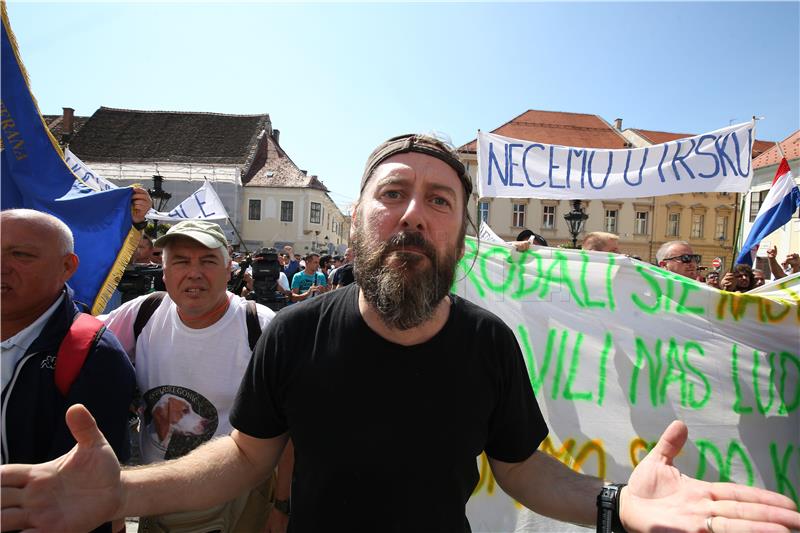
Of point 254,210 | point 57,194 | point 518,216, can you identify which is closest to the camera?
point 57,194

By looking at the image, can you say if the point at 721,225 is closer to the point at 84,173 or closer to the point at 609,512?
Answer: the point at 84,173

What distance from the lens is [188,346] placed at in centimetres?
207

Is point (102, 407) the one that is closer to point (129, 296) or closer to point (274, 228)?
point (129, 296)

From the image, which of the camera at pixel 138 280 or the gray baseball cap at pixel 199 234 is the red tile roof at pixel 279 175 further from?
the gray baseball cap at pixel 199 234

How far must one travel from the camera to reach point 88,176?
14.3 ft

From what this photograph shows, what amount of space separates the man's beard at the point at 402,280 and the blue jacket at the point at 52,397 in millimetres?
1065

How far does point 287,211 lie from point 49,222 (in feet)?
110

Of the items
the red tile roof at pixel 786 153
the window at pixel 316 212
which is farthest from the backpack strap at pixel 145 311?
the window at pixel 316 212

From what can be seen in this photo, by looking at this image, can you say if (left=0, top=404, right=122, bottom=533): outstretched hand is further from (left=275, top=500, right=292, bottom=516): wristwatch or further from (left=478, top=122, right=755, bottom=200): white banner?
(left=478, top=122, right=755, bottom=200): white banner

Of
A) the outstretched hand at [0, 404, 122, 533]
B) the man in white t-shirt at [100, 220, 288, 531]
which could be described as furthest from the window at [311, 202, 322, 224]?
the outstretched hand at [0, 404, 122, 533]

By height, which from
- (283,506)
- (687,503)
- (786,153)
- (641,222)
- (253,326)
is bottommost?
(283,506)

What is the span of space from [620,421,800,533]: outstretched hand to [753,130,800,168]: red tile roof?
92.6 feet

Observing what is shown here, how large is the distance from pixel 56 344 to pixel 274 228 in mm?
33369

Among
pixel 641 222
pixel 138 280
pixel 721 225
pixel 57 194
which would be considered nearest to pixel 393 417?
pixel 57 194
